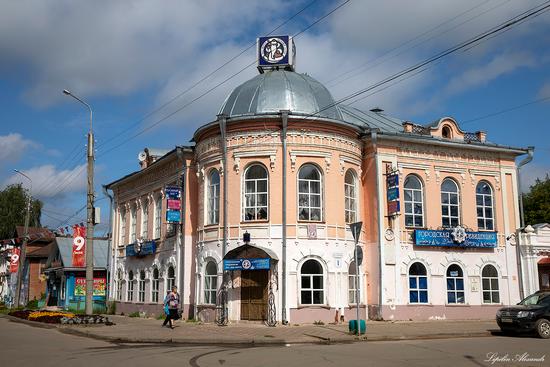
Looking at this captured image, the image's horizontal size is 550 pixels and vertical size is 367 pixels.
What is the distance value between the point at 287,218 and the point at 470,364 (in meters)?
12.5

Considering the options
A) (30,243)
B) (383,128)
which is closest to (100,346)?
(383,128)

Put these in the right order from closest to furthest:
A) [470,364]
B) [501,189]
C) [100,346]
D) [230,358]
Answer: [470,364] → [230,358] → [100,346] → [501,189]

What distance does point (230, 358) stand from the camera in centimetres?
1289

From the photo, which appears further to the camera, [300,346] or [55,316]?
[55,316]

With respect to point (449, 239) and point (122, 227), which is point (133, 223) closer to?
point (122, 227)

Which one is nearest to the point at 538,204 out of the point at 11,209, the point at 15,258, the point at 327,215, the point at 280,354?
the point at 327,215

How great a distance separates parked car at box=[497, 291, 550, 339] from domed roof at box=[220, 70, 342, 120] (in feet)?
34.6

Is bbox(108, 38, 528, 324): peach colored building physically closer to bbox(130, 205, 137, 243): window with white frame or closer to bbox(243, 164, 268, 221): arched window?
bbox(243, 164, 268, 221): arched window

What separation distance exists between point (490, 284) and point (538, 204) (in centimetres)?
2157

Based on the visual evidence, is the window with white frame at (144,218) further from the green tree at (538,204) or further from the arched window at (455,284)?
the green tree at (538,204)

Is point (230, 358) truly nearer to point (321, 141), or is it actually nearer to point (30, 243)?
point (321, 141)

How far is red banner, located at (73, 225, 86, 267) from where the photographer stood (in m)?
36.6

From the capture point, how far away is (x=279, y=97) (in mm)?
25125

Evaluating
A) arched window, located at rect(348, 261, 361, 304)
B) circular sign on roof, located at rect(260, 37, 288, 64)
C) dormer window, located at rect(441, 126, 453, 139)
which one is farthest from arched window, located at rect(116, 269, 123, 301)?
dormer window, located at rect(441, 126, 453, 139)
